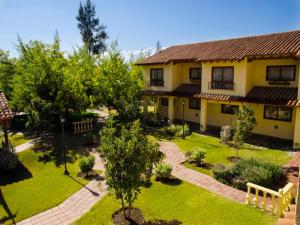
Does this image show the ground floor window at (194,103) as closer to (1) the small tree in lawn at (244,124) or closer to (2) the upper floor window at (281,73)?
(2) the upper floor window at (281,73)

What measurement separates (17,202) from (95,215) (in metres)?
3.89

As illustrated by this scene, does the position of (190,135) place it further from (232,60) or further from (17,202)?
(17,202)

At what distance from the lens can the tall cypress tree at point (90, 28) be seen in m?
47.8

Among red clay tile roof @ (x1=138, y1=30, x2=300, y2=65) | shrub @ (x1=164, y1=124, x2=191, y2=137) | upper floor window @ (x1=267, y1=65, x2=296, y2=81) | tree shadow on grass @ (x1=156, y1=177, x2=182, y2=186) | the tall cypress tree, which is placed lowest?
tree shadow on grass @ (x1=156, y1=177, x2=182, y2=186)

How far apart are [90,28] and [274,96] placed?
132ft

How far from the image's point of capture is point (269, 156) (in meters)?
15.6

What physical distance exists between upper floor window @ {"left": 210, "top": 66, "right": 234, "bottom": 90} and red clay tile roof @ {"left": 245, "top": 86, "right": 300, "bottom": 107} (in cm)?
183

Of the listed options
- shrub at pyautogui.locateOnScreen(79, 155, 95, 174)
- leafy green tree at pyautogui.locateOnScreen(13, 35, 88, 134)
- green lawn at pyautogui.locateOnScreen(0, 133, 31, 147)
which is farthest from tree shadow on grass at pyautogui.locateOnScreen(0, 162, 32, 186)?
green lawn at pyautogui.locateOnScreen(0, 133, 31, 147)

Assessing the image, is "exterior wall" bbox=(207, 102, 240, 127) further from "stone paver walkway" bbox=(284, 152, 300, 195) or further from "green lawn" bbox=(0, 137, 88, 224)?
"green lawn" bbox=(0, 137, 88, 224)

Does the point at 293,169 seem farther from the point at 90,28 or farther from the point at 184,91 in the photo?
the point at 90,28

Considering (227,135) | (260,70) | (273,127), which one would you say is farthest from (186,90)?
(273,127)

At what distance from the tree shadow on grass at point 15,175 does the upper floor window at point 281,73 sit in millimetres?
17940

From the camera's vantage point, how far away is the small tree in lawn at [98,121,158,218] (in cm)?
800

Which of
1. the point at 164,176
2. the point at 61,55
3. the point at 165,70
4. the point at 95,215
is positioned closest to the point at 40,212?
the point at 95,215
